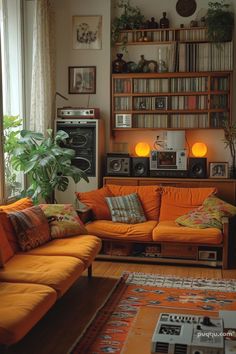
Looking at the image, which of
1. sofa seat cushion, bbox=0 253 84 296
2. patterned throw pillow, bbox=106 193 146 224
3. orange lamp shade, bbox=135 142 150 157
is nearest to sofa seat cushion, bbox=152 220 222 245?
patterned throw pillow, bbox=106 193 146 224

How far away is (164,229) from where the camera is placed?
4.76 metres

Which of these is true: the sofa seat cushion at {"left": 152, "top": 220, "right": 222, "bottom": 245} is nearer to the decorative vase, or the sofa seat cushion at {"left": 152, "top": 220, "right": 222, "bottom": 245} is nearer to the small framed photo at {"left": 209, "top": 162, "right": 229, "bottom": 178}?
the small framed photo at {"left": 209, "top": 162, "right": 229, "bottom": 178}

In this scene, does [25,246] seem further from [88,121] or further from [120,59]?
[120,59]

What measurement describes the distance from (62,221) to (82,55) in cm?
259

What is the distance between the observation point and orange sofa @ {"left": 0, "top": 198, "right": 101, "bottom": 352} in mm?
2525

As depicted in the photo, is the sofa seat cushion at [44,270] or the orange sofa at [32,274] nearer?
the orange sofa at [32,274]

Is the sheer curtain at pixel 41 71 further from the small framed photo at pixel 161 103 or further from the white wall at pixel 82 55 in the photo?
the small framed photo at pixel 161 103

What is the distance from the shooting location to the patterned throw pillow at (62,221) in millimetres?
4199

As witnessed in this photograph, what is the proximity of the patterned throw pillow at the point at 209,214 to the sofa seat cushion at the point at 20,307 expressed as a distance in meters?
2.21

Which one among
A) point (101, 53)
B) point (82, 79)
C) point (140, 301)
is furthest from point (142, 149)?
point (140, 301)

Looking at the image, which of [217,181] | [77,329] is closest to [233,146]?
[217,181]

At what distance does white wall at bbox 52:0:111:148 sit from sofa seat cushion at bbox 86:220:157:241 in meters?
1.43

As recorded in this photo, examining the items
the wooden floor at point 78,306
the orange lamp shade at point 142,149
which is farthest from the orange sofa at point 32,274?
the orange lamp shade at point 142,149

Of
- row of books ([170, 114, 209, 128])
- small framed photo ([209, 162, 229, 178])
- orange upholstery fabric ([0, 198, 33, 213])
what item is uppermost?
row of books ([170, 114, 209, 128])
